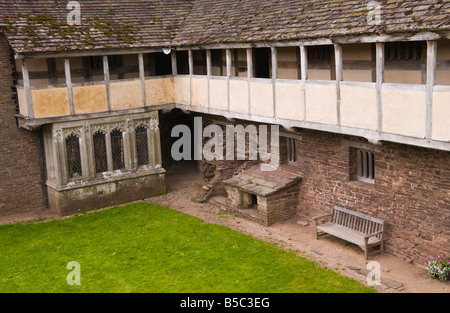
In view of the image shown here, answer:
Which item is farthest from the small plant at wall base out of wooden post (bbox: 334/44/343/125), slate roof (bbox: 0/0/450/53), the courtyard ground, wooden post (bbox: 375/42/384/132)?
slate roof (bbox: 0/0/450/53)

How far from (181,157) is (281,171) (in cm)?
686

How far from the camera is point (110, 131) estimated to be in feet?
59.3

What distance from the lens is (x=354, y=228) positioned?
45.7 feet

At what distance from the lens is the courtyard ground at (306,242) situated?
11711mm

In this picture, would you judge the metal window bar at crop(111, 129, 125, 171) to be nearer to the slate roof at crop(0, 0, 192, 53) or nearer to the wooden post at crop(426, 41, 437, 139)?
the slate roof at crop(0, 0, 192, 53)

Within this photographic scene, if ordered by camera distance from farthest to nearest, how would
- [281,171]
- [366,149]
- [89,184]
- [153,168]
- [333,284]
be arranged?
[153,168], [89,184], [281,171], [366,149], [333,284]

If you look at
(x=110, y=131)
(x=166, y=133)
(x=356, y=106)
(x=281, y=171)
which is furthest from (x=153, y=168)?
(x=356, y=106)

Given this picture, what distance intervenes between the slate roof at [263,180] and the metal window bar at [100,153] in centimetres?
425

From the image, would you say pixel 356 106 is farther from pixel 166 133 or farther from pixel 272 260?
pixel 166 133

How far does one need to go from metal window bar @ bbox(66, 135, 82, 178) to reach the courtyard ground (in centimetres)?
153

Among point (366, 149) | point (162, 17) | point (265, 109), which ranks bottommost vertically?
point (366, 149)

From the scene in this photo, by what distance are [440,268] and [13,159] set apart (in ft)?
43.1

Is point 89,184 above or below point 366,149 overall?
below

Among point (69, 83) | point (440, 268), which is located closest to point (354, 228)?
point (440, 268)
